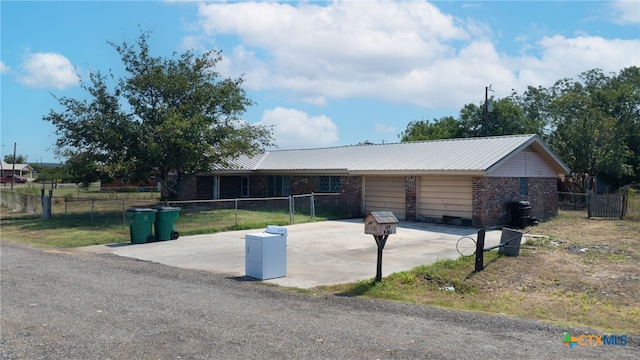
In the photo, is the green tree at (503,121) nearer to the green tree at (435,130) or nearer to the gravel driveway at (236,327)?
the green tree at (435,130)

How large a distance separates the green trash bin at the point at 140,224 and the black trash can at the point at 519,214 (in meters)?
13.2

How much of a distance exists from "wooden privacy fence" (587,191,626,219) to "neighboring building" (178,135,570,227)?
A: 167cm

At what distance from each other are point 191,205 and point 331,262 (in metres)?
16.6

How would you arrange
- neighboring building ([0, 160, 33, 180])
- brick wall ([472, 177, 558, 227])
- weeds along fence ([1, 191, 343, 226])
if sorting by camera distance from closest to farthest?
brick wall ([472, 177, 558, 227]) < weeds along fence ([1, 191, 343, 226]) < neighboring building ([0, 160, 33, 180])

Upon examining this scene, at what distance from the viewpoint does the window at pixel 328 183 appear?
25.8 m

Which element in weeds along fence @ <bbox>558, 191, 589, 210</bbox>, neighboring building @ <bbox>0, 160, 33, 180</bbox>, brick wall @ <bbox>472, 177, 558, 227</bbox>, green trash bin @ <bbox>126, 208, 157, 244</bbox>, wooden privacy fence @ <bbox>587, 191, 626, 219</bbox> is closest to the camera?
green trash bin @ <bbox>126, 208, 157, 244</bbox>

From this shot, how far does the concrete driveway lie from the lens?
1088cm

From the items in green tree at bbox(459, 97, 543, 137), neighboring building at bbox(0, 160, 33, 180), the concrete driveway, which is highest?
green tree at bbox(459, 97, 543, 137)

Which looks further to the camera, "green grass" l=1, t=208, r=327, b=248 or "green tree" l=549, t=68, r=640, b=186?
"green tree" l=549, t=68, r=640, b=186

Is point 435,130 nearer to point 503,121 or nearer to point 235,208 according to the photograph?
point 503,121

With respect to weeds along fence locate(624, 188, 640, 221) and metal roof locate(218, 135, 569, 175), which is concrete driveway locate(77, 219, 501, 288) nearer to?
metal roof locate(218, 135, 569, 175)

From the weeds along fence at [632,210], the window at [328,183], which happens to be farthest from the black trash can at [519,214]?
the window at [328,183]

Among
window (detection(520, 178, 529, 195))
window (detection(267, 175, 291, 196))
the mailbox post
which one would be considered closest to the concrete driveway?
the mailbox post

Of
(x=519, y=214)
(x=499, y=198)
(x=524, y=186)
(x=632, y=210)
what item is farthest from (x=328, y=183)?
(x=632, y=210)
